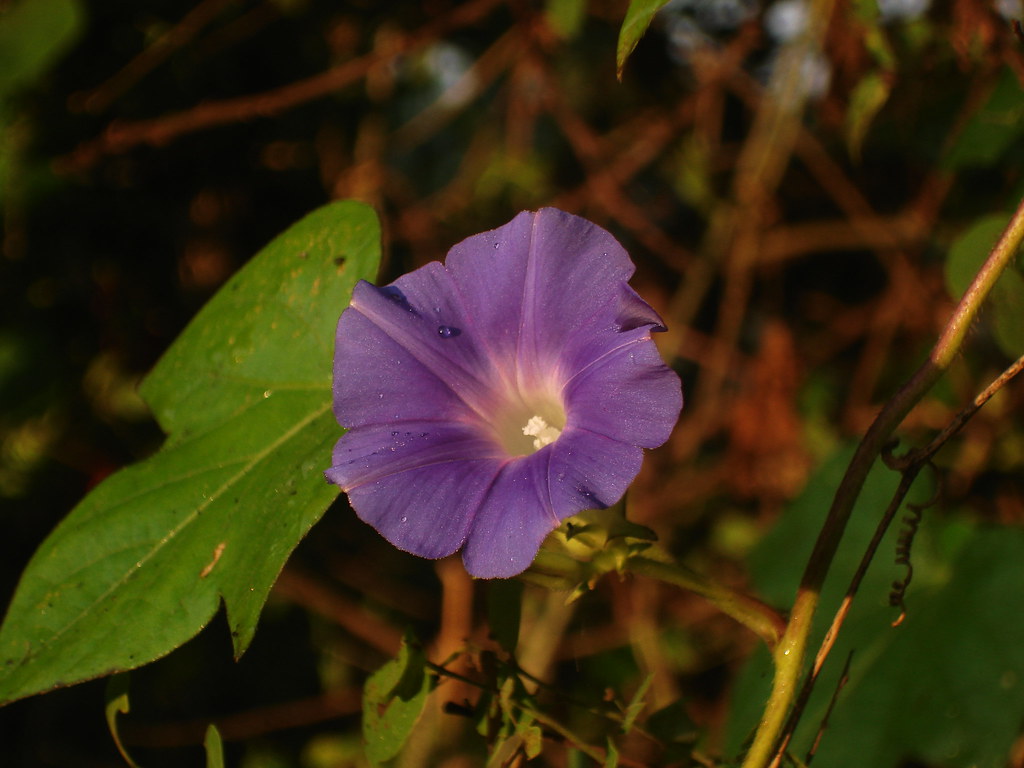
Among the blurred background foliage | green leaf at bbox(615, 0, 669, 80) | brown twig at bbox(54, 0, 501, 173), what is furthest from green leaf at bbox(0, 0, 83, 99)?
green leaf at bbox(615, 0, 669, 80)

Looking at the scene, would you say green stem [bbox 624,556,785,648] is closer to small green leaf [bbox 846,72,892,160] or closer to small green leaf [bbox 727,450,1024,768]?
small green leaf [bbox 727,450,1024,768]

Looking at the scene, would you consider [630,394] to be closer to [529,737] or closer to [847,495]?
[847,495]

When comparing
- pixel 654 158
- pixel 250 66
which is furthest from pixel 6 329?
pixel 654 158

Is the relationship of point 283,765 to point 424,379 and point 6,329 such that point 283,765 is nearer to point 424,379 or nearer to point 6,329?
point 6,329

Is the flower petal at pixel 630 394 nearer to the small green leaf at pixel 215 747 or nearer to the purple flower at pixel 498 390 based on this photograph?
the purple flower at pixel 498 390

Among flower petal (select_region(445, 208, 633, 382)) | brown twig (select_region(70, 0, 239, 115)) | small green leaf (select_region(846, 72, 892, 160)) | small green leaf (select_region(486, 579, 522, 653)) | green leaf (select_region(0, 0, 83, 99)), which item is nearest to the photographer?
flower petal (select_region(445, 208, 633, 382))

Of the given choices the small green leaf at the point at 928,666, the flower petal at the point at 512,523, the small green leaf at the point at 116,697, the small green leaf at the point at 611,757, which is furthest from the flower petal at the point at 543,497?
the small green leaf at the point at 928,666
